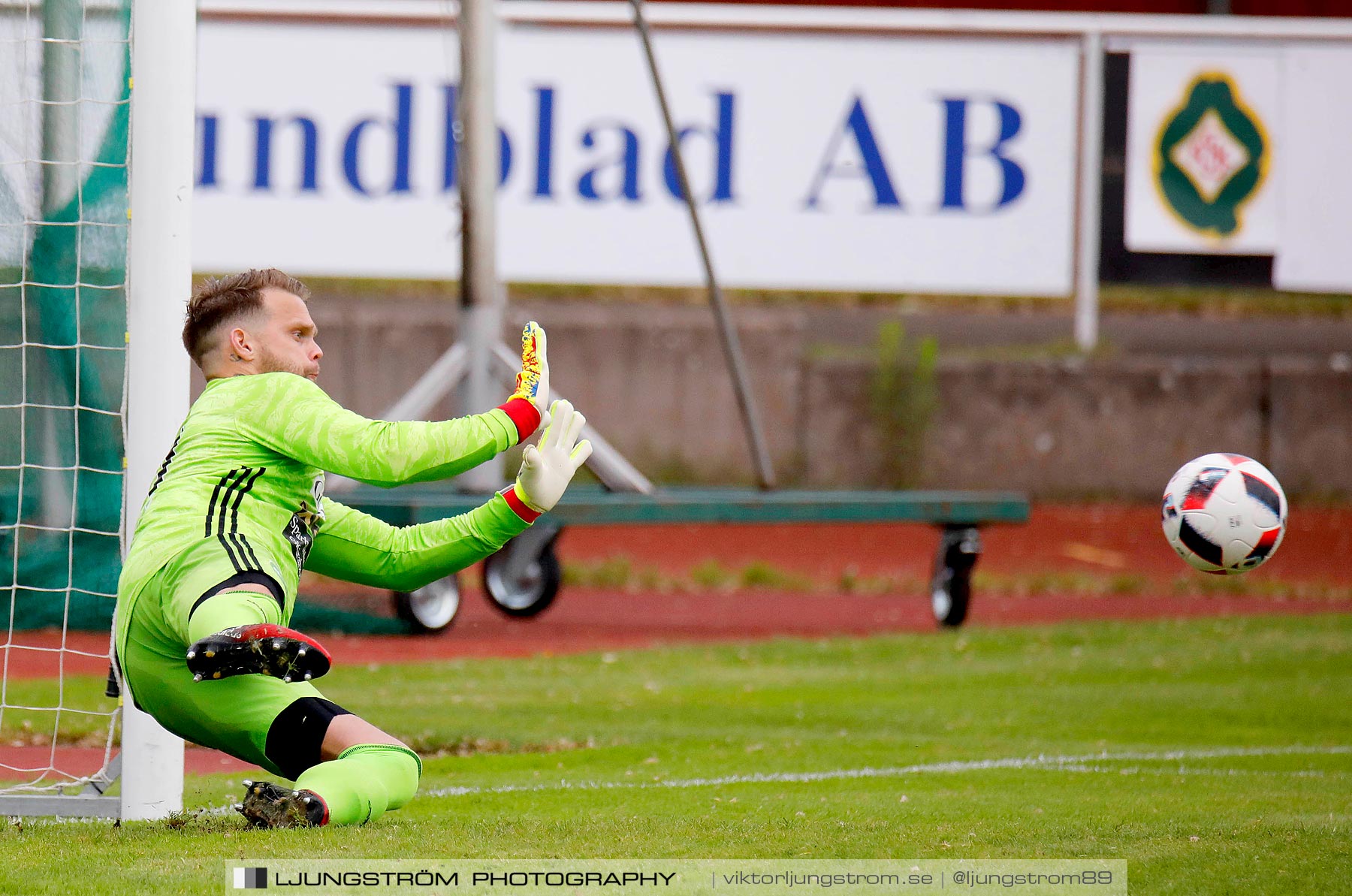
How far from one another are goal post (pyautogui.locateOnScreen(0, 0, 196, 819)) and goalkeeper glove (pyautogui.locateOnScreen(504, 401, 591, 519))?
116 centimetres

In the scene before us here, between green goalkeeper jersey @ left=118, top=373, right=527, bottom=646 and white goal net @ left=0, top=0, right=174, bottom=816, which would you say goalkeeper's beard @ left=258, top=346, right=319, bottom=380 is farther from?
white goal net @ left=0, top=0, right=174, bottom=816

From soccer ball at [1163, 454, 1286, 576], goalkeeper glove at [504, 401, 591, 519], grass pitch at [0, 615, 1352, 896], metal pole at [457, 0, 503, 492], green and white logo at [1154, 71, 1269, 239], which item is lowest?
grass pitch at [0, 615, 1352, 896]

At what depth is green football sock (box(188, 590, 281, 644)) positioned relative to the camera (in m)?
3.73

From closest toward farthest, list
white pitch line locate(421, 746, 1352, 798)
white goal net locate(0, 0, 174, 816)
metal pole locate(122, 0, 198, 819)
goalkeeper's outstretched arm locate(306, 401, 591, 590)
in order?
goalkeeper's outstretched arm locate(306, 401, 591, 590) → metal pole locate(122, 0, 198, 819) → white goal net locate(0, 0, 174, 816) → white pitch line locate(421, 746, 1352, 798)

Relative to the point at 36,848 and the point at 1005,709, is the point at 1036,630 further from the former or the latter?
the point at 36,848

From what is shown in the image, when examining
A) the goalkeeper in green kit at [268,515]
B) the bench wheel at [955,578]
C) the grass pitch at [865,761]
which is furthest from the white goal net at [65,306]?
the bench wheel at [955,578]

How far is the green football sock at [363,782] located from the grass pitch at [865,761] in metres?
0.06

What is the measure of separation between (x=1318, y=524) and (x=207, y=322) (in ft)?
40.6

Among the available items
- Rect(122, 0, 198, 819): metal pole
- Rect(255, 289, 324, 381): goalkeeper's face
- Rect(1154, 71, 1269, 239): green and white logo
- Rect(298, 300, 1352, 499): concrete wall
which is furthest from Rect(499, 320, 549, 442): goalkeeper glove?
Rect(1154, 71, 1269, 239): green and white logo

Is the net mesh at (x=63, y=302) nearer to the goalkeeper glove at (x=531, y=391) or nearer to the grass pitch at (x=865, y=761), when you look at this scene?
the grass pitch at (x=865, y=761)

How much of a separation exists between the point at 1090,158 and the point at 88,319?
11.5m

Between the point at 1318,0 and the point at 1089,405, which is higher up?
the point at 1318,0

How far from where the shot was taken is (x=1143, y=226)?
15734mm

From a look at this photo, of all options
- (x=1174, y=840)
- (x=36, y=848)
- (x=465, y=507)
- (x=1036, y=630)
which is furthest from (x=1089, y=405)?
(x=36, y=848)
